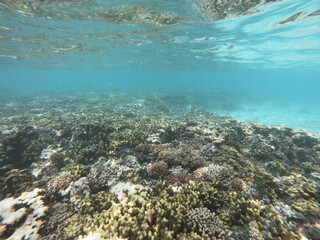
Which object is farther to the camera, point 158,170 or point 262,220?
point 158,170

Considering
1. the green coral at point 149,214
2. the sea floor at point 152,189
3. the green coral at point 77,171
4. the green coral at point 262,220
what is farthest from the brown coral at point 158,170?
the green coral at point 77,171

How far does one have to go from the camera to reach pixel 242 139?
451 inches

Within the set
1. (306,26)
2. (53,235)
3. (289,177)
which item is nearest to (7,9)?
(53,235)

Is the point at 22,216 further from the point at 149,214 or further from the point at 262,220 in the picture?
the point at 262,220

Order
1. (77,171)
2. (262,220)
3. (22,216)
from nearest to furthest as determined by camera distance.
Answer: (262,220) → (22,216) → (77,171)

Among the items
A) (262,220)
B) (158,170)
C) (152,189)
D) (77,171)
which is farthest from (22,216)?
(262,220)

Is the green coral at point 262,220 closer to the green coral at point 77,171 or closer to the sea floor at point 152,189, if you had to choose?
the sea floor at point 152,189

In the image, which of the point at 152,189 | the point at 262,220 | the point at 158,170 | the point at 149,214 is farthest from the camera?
the point at 158,170

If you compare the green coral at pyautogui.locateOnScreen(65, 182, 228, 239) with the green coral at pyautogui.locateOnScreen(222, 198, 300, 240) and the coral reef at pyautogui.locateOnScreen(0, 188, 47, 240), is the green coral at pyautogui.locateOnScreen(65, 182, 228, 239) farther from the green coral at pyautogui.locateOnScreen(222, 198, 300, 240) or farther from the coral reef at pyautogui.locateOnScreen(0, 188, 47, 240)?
the coral reef at pyautogui.locateOnScreen(0, 188, 47, 240)

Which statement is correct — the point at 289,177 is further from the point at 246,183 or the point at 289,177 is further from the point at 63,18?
the point at 63,18

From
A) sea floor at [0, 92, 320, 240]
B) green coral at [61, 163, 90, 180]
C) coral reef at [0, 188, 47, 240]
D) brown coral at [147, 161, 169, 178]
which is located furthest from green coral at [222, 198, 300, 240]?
green coral at [61, 163, 90, 180]

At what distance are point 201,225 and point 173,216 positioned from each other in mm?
734

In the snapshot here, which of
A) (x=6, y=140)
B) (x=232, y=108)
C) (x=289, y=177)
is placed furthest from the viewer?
(x=232, y=108)

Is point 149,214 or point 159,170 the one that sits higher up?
point 149,214
